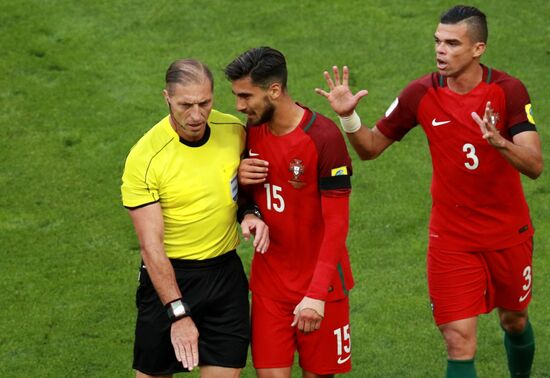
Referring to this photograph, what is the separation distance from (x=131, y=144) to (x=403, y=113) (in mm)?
4728

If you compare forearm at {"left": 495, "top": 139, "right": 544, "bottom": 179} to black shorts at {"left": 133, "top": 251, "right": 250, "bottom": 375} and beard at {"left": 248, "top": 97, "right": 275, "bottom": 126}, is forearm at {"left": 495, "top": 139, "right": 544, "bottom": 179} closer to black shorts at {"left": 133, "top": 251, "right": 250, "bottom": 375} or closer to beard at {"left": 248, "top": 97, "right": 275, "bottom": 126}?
beard at {"left": 248, "top": 97, "right": 275, "bottom": 126}

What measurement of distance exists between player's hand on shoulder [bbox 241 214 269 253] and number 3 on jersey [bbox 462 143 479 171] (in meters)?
1.38

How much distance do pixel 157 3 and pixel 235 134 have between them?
7.38 metres

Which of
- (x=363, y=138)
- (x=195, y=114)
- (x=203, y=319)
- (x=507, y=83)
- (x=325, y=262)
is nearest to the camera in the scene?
(x=195, y=114)

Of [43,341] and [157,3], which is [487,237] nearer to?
[43,341]

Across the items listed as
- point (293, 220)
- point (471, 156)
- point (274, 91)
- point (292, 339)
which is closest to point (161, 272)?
point (293, 220)

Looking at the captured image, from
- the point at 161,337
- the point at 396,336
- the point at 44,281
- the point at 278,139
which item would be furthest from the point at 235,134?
the point at 44,281

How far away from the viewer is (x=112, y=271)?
10.8 metres

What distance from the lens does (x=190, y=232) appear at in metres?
7.67

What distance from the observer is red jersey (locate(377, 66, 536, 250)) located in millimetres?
8109

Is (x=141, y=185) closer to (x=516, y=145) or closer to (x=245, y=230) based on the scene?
(x=245, y=230)

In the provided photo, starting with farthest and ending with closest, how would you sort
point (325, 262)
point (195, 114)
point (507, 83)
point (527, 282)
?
point (527, 282)
point (507, 83)
point (325, 262)
point (195, 114)

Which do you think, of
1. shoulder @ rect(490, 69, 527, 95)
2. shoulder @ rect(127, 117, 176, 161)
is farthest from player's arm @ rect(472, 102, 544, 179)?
shoulder @ rect(127, 117, 176, 161)

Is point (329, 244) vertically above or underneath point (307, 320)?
above
